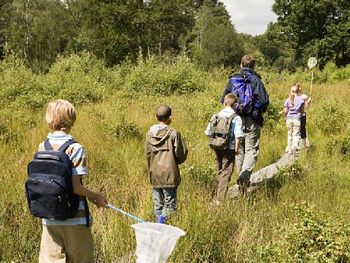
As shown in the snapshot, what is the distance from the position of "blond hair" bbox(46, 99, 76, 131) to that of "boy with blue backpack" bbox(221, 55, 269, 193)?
3521 millimetres

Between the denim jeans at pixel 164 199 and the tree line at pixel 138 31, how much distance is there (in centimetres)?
2744

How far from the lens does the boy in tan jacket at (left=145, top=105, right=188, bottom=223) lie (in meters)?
4.85

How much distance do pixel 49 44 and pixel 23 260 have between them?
156 ft

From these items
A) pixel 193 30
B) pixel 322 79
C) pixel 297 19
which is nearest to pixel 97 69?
pixel 322 79

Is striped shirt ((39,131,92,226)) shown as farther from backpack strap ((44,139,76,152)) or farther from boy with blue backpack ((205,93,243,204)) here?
boy with blue backpack ((205,93,243,204))

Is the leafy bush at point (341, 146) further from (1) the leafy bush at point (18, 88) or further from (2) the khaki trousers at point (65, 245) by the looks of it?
(1) the leafy bush at point (18, 88)

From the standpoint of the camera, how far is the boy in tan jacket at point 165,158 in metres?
4.85

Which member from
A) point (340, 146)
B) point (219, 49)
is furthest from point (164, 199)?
point (219, 49)

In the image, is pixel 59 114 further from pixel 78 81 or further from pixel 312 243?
pixel 78 81

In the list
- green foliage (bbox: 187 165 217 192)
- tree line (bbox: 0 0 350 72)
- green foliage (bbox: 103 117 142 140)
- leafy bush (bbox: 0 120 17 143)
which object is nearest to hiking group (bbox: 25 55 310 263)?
green foliage (bbox: 187 165 217 192)

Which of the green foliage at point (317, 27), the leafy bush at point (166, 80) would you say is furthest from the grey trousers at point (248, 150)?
the green foliage at point (317, 27)

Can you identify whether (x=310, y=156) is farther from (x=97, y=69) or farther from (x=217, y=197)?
(x=97, y=69)

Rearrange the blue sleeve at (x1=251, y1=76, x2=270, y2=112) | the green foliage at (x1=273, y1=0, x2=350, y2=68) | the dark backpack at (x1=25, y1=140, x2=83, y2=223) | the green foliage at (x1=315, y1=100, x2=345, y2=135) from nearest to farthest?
1. the dark backpack at (x1=25, y1=140, x2=83, y2=223)
2. the blue sleeve at (x1=251, y1=76, x2=270, y2=112)
3. the green foliage at (x1=315, y1=100, x2=345, y2=135)
4. the green foliage at (x1=273, y1=0, x2=350, y2=68)

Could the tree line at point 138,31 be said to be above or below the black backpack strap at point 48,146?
above
